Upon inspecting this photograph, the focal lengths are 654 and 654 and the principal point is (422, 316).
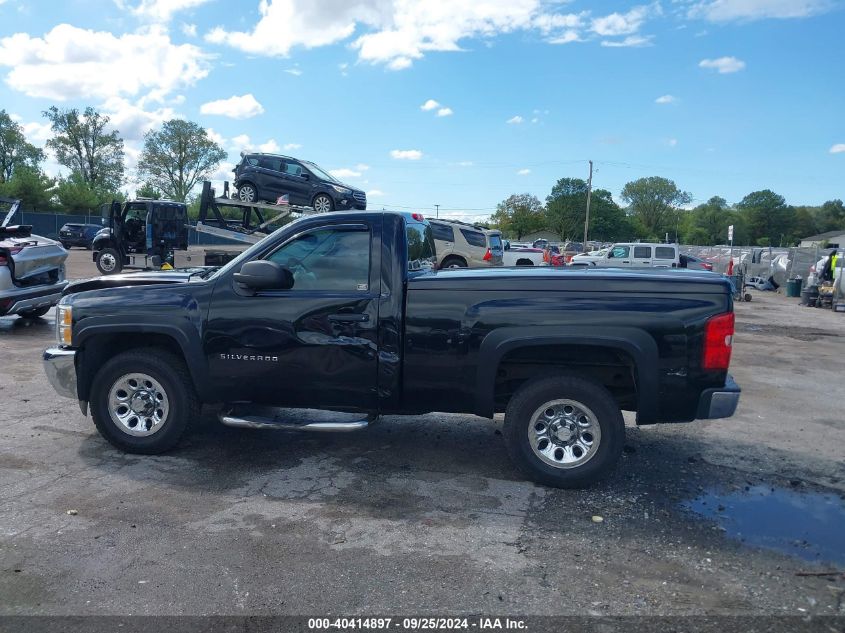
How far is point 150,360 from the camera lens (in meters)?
5.07

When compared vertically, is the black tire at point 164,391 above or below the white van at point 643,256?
below

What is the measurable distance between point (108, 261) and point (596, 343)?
1867 cm

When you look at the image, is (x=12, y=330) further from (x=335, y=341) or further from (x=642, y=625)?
(x=642, y=625)

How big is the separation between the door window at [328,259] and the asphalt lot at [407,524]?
145cm

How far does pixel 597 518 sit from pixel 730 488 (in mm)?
1338

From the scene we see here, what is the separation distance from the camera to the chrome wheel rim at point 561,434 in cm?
468

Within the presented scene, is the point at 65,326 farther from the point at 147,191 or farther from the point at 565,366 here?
the point at 147,191

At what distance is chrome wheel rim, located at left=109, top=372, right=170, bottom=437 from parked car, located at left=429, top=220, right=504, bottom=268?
46.6 ft

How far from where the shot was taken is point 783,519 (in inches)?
172

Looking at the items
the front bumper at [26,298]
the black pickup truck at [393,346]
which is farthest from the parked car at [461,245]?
the black pickup truck at [393,346]

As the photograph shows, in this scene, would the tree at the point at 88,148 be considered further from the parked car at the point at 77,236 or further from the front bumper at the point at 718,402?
the front bumper at the point at 718,402

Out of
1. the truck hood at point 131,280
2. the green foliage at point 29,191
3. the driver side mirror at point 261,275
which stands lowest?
the truck hood at point 131,280

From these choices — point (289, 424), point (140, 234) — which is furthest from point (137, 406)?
point (140, 234)

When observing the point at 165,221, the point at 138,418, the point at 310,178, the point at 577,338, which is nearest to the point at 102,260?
the point at 165,221
